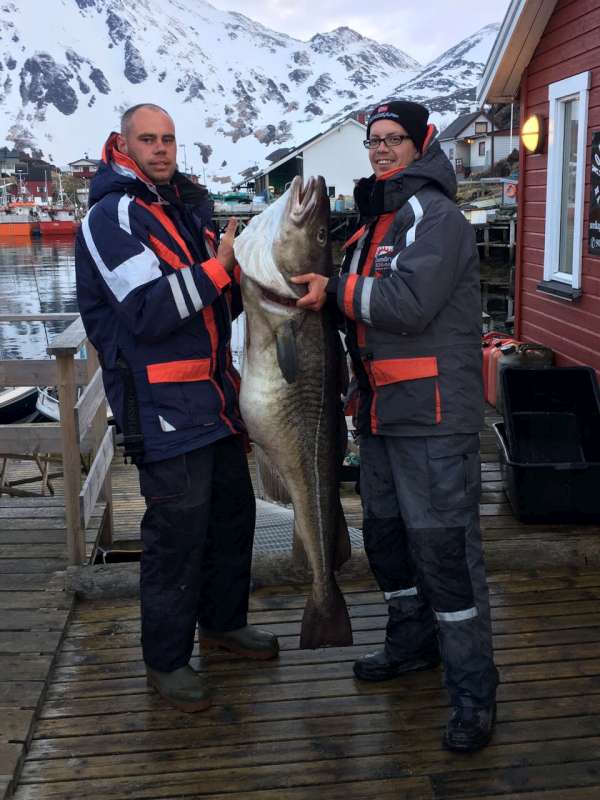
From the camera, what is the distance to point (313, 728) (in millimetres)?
2924

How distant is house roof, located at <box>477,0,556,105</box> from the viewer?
703 cm

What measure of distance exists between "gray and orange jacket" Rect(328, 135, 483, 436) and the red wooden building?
3761 mm

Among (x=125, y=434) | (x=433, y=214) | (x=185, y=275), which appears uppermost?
(x=433, y=214)

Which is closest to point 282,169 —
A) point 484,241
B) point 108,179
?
point 484,241

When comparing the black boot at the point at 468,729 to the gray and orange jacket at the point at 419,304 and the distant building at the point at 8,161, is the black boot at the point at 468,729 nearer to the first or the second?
the gray and orange jacket at the point at 419,304

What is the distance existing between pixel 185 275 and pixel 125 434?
23.9 inches

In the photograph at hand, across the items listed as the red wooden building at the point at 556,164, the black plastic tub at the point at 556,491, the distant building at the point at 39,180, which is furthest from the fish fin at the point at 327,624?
the distant building at the point at 39,180

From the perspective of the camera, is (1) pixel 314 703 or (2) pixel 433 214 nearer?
(2) pixel 433 214

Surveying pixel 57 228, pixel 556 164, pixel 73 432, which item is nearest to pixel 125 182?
pixel 73 432

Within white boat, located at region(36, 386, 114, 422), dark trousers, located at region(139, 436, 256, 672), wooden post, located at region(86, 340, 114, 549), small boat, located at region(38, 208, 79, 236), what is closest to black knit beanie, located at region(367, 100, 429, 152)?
dark trousers, located at region(139, 436, 256, 672)

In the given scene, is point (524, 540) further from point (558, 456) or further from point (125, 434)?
point (125, 434)

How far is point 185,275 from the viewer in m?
2.79

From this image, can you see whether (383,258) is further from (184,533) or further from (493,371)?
(493,371)

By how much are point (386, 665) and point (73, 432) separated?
1.82 meters
